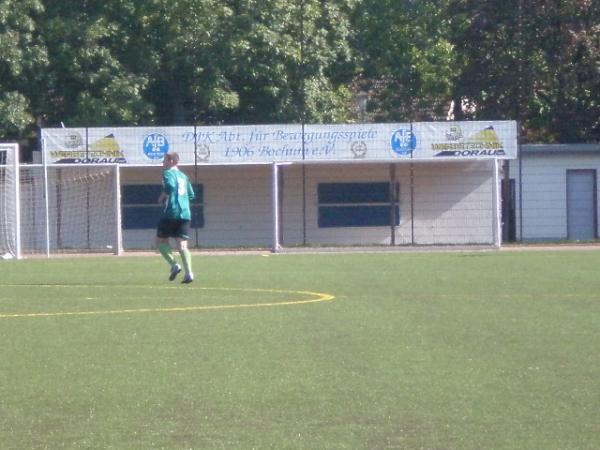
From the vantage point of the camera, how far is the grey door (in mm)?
33750

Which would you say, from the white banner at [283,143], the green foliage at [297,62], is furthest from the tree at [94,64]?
the white banner at [283,143]

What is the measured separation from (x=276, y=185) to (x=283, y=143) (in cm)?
176

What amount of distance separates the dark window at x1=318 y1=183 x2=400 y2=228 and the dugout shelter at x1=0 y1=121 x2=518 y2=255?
28 mm

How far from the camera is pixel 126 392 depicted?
26.0 ft

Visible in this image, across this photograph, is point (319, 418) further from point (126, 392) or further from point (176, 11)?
point (176, 11)

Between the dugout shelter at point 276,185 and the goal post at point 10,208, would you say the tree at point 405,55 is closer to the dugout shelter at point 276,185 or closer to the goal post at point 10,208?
the dugout shelter at point 276,185

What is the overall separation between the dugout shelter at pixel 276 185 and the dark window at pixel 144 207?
0.09 feet

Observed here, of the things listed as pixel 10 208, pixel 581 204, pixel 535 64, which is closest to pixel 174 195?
pixel 10 208

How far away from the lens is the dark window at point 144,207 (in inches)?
1283

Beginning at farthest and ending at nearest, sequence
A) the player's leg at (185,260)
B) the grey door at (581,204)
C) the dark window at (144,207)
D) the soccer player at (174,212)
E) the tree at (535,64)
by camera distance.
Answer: the tree at (535,64) → the grey door at (581,204) → the dark window at (144,207) → the soccer player at (174,212) → the player's leg at (185,260)

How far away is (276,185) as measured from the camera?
1133 inches

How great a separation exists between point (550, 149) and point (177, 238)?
19.2 m

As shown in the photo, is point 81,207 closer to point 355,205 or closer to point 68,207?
point 68,207

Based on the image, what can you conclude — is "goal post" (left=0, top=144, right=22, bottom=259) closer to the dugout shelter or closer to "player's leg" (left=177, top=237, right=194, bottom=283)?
the dugout shelter
